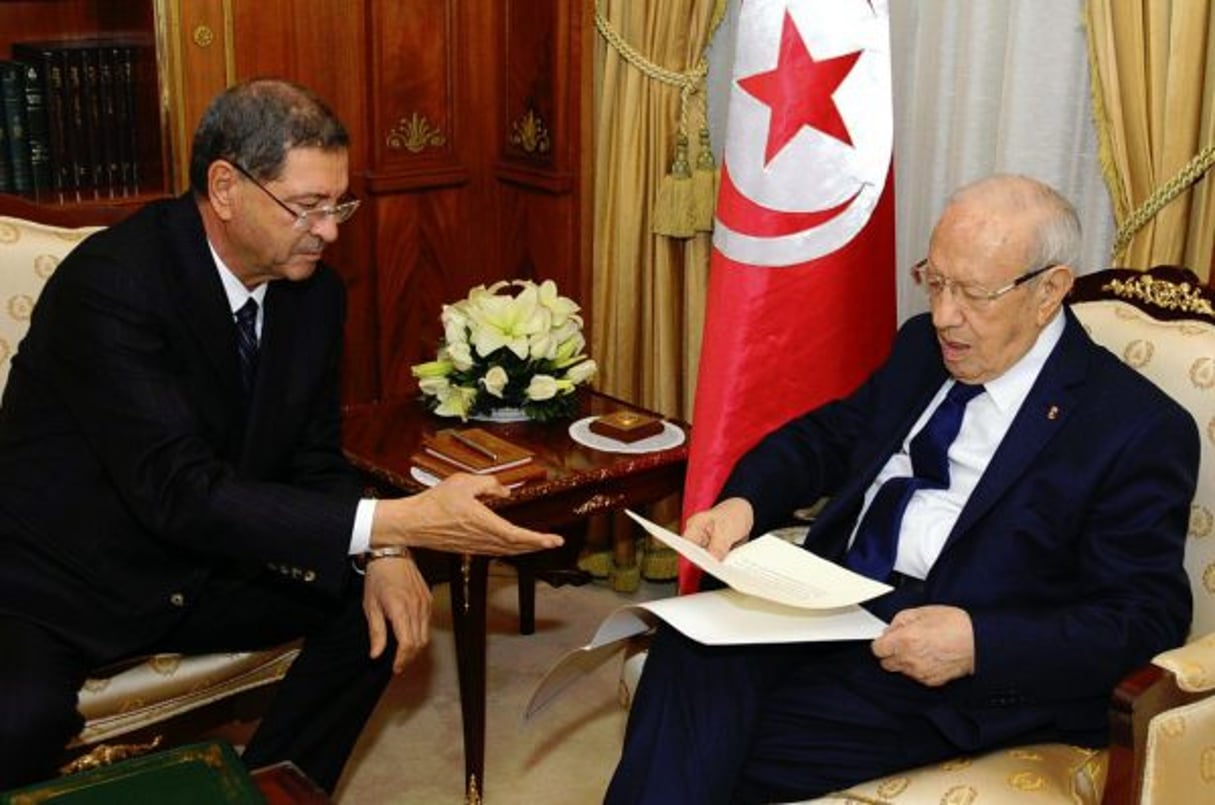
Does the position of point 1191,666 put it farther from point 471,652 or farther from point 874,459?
point 471,652

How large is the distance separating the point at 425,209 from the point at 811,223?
1.43 m

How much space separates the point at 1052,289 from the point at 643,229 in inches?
67.0

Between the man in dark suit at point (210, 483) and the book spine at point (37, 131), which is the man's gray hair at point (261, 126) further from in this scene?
the book spine at point (37, 131)

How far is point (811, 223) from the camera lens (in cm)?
300

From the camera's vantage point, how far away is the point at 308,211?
8.43ft

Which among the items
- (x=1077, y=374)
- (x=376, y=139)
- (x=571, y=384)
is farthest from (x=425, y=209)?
(x=1077, y=374)

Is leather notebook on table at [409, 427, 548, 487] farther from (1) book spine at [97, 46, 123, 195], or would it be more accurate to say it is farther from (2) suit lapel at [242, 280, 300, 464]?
(1) book spine at [97, 46, 123, 195]

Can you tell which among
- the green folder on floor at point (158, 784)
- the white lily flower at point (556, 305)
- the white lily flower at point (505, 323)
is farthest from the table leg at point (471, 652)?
the green folder on floor at point (158, 784)

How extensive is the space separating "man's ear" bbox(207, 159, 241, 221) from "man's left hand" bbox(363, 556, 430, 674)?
0.69 m

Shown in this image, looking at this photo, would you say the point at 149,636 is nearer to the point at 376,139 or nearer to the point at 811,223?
the point at 811,223

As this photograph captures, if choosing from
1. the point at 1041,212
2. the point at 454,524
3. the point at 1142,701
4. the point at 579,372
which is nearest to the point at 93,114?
the point at 579,372

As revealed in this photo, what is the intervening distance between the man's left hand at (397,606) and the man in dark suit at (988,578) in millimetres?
486

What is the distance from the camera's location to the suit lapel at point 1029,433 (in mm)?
2348

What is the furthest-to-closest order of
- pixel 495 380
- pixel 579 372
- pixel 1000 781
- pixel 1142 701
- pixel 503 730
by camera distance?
pixel 503 730
pixel 579 372
pixel 495 380
pixel 1000 781
pixel 1142 701
